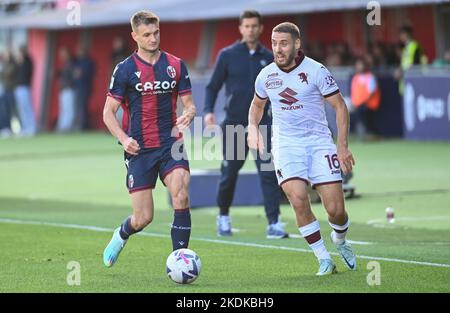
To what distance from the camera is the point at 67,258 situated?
12.3 m

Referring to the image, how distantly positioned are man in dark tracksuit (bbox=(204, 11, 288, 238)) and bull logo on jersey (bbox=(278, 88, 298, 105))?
288cm

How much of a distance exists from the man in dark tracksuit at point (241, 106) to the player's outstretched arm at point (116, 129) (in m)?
3.21

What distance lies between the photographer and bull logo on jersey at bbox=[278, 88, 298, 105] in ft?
36.1

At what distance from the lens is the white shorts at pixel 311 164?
35.7 feet

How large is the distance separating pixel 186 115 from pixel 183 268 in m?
1.37

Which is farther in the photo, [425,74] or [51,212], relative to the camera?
[425,74]

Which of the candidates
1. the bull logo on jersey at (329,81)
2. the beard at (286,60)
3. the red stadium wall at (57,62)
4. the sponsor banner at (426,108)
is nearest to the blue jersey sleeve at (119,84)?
the beard at (286,60)

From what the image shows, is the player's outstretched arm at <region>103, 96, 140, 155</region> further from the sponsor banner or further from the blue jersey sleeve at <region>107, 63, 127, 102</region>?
the sponsor banner
